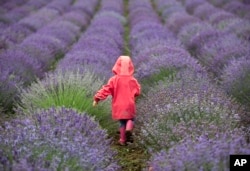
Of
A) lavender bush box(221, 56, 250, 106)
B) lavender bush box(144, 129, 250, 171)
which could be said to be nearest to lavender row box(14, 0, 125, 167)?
lavender bush box(144, 129, 250, 171)

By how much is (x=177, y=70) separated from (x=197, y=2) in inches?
482

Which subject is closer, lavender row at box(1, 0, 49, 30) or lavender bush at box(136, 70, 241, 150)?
lavender bush at box(136, 70, 241, 150)

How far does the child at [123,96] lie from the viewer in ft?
15.4

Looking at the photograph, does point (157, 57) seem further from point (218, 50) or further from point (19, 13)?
point (19, 13)

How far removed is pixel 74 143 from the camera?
3193 mm

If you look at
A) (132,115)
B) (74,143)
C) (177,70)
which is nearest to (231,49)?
(177,70)

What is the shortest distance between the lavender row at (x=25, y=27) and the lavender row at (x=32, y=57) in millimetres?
589

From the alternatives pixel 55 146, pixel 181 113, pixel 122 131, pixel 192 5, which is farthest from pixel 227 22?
pixel 55 146

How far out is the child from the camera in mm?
4699

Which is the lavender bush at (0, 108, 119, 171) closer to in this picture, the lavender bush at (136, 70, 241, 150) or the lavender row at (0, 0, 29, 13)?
the lavender bush at (136, 70, 241, 150)

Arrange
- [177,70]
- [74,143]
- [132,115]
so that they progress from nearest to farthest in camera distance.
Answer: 1. [74,143]
2. [132,115]
3. [177,70]

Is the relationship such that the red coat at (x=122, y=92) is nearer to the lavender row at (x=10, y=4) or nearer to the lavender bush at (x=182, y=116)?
the lavender bush at (x=182, y=116)

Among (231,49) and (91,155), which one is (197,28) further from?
(91,155)

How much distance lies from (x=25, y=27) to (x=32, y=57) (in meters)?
4.78
